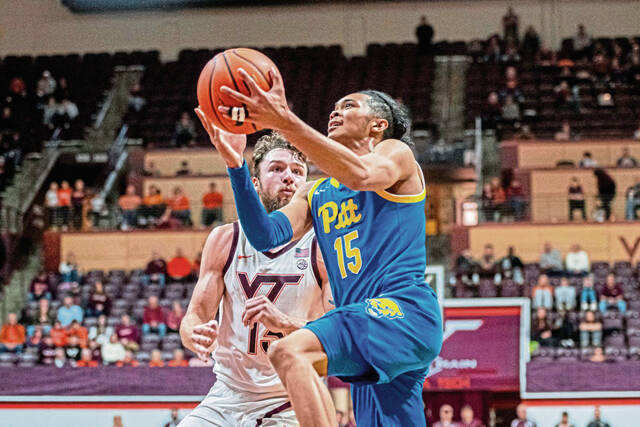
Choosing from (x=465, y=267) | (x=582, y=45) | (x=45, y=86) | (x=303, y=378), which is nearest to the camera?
(x=303, y=378)

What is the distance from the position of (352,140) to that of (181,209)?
16.9 m

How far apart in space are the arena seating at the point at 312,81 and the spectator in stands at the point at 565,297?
733 cm

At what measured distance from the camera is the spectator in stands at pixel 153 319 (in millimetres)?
16781

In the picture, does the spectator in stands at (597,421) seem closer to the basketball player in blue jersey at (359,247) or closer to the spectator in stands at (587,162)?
the spectator in stands at (587,162)

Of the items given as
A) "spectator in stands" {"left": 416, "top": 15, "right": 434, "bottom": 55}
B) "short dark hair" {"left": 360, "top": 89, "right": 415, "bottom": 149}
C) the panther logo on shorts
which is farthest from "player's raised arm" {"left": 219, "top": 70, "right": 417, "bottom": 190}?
"spectator in stands" {"left": 416, "top": 15, "right": 434, "bottom": 55}

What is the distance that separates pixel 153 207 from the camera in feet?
70.3

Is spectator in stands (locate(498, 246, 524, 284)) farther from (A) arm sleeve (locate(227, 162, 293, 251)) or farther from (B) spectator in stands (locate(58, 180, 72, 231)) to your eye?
(A) arm sleeve (locate(227, 162, 293, 251))

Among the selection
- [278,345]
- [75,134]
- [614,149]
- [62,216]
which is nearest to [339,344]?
[278,345]

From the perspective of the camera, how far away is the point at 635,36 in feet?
87.5

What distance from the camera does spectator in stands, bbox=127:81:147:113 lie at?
83.3 ft

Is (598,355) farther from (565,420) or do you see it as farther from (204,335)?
(204,335)

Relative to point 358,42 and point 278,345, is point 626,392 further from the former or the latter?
point 358,42

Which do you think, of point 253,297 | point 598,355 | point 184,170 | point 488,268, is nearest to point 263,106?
point 253,297

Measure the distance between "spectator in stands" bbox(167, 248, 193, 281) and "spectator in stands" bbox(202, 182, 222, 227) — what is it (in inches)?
71.2
